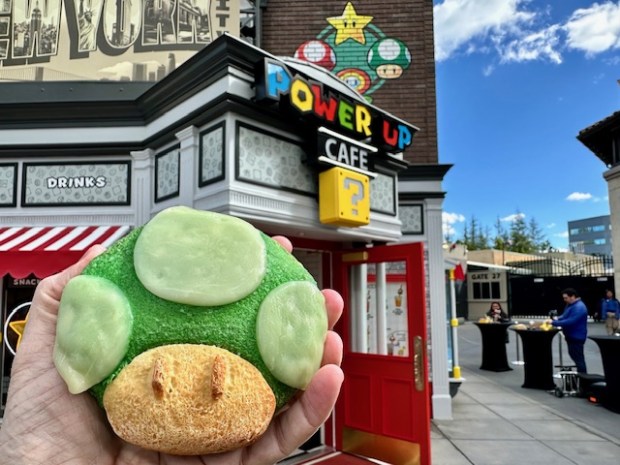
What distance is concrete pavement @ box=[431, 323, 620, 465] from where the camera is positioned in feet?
16.7

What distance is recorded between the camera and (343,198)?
4.31 meters

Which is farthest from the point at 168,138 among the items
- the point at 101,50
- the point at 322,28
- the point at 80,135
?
the point at 322,28

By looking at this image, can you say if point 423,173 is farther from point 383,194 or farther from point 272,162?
point 272,162

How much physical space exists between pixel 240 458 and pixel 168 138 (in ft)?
12.3

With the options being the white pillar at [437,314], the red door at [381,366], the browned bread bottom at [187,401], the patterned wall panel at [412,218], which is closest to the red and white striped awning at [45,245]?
the red door at [381,366]

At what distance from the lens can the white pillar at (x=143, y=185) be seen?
15.9ft

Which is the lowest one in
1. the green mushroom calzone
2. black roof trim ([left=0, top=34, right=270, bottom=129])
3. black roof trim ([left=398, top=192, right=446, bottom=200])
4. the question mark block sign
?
the green mushroom calzone

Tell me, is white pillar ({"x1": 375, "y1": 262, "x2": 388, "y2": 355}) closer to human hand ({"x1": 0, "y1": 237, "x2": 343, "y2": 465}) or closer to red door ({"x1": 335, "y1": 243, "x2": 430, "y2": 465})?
red door ({"x1": 335, "y1": 243, "x2": 430, "y2": 465})

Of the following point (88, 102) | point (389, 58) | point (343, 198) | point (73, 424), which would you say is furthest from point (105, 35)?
point (73, 424)

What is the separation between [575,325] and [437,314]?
127 inches

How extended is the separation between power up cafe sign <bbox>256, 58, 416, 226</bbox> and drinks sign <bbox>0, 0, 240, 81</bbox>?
8.11 feet

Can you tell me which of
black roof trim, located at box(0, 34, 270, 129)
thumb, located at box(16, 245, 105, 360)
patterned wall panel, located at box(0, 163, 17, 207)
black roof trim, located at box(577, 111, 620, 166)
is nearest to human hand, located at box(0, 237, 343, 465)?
thumb, located at box(16, 245, 105, 360)

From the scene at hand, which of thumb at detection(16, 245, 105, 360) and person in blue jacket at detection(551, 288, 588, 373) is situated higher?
thumb at detection(16, 245, 105, 360)

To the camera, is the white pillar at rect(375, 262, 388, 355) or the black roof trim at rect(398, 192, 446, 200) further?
the black roof trim at rect(398, 192, 446, 200)
